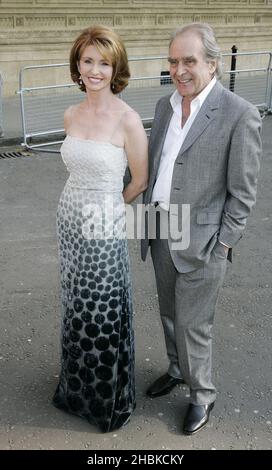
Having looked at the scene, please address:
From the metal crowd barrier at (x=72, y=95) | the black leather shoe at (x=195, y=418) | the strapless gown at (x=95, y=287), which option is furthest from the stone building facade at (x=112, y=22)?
the black leather shoe at (x=195, y=418)

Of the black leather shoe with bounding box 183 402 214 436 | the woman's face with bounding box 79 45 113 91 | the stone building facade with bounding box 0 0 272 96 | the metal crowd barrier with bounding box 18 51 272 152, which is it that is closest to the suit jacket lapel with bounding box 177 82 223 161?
the woman's face with bounding box 79 45 113 91

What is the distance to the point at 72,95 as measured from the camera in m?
11.4

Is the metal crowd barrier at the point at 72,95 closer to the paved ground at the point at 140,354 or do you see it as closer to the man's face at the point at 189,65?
the paved ground at the point at 140,354

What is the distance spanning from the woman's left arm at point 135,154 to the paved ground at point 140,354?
1.24m

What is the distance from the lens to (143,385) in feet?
10.4

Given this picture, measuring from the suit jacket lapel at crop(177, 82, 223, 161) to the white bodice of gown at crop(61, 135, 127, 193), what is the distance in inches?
12.9

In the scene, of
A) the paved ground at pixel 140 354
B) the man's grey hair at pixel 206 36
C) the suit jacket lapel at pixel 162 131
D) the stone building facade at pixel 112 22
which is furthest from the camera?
the stone building facade at pixel 112 22

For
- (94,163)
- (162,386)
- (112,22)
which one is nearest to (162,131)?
(94,163)

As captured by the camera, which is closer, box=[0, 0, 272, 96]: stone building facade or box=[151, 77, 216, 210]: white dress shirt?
box=[151, 77, 216, 210]: white dress shirt

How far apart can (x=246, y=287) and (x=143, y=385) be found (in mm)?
1531

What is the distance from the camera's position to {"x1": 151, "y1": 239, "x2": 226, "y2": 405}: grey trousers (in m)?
2.58

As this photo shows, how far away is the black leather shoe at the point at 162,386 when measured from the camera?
10.1ft

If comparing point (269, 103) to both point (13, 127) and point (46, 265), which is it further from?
point (46, 265)

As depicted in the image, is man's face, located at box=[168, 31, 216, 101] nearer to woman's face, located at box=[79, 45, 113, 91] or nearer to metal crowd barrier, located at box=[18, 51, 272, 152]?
woman's face, located at box=[79, 45, 113, 91]
